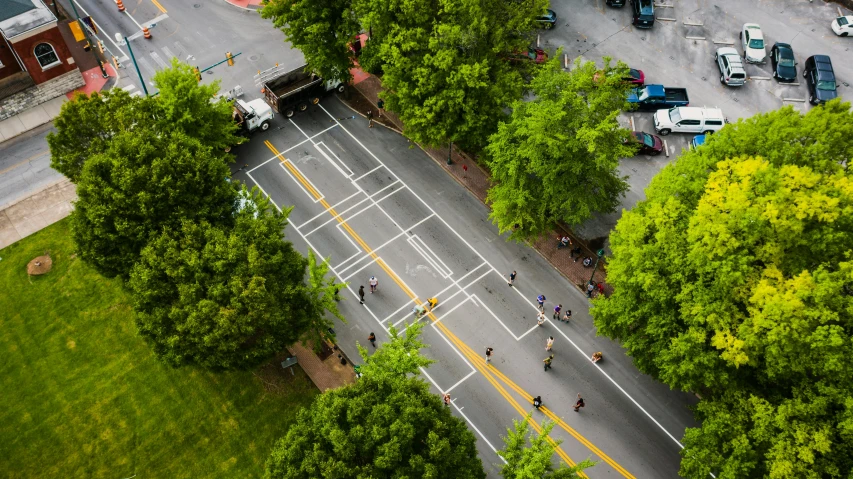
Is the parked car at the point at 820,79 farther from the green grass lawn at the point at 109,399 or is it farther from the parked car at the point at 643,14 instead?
the green grass lawn at the point at 109,399

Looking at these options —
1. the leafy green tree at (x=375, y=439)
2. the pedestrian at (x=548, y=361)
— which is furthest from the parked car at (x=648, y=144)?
the leafy green tree at (x=375, y=439)

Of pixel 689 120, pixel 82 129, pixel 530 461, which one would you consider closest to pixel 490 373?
pixel 530 461

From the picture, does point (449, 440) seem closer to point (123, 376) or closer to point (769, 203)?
point (769, 203)

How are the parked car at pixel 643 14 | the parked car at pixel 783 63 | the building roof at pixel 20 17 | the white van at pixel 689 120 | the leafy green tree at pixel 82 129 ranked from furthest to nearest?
the parked car at pixel 643 14 → the parked car at pixel 783 63 → the white van at pixel 689 120 → the building roof at pixel 20 17 → the leafy green tree at pixel 82 129

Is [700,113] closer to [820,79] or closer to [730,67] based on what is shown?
[730,67]

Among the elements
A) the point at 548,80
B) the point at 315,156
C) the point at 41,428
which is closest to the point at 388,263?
the point at 315,156

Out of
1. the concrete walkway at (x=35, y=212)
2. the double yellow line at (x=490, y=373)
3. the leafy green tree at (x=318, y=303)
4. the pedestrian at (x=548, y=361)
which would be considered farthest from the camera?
the concrete walkway at (x=35, y=212)

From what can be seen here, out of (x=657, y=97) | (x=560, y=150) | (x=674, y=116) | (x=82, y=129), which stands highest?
(x=82, y=129)
